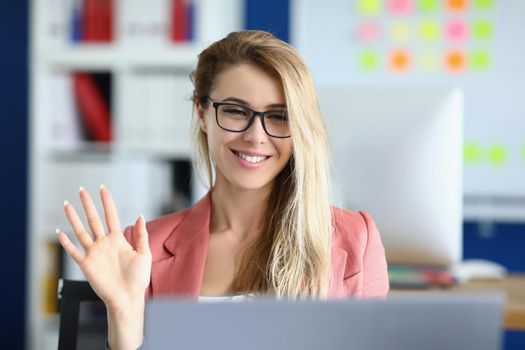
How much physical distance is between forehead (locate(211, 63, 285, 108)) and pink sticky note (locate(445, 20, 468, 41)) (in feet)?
6.89

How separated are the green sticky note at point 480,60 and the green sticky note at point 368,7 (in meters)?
0.48

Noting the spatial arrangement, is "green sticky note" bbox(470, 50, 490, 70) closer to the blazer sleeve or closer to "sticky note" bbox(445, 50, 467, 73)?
"sticky note" bbox(445, 50, 467, 73)

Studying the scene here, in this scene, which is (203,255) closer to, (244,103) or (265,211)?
(265,211)

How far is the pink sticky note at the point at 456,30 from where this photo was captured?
328 cm

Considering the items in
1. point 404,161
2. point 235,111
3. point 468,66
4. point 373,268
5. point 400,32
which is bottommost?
point 373,268

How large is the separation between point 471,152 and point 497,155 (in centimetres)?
11

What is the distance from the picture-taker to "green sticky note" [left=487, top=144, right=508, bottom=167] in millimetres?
3221

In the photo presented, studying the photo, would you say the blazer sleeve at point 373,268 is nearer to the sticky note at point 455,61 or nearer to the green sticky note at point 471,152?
the green sticky note at point 471,152

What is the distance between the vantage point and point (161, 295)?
4.65 feet

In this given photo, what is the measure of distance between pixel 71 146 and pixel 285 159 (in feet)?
6.66

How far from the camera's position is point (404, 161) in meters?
1.91
